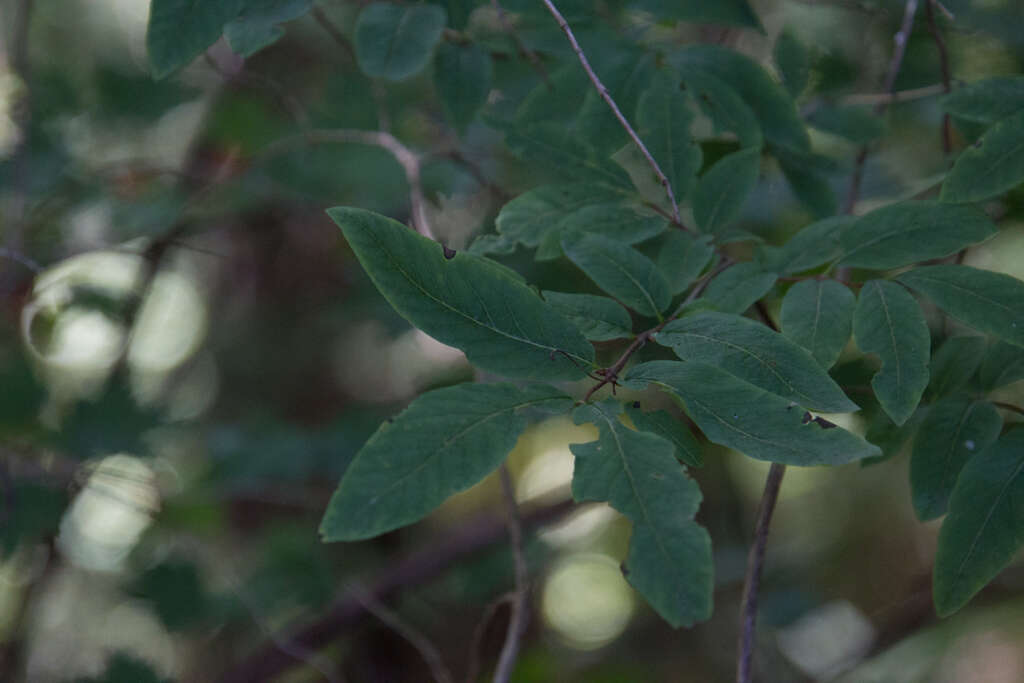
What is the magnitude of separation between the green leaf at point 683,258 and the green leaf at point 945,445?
0.25 m

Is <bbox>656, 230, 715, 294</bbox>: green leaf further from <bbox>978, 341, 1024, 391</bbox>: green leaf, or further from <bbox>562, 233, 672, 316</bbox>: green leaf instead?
<bbox>978, 341, 1024, 391</bbox>: green leaf

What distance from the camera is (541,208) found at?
2.62 feet

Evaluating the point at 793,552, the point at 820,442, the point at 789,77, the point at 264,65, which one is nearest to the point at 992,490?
the point at 820,442

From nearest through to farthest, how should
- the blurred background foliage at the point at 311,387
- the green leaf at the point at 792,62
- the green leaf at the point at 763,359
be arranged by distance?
the green leaf at the point at 763,359 < the green leaf at the point at 792,62 < the blurred background foliage at the point at 311,387

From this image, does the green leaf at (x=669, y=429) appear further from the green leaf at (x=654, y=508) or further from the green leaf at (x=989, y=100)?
the green leaf at (x=989, y=100)

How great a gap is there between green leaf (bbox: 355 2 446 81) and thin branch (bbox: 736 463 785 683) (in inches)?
21.7

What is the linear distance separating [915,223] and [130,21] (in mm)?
2605

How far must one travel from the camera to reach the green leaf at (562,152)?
0.83 m

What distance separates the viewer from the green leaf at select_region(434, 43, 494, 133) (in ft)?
3.27

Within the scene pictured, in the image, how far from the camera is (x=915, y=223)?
69cm

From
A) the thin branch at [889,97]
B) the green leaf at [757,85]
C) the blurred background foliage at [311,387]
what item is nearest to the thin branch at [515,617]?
the blurred background foliage at [311,387]

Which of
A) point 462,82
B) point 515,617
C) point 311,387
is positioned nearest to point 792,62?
point 462,82

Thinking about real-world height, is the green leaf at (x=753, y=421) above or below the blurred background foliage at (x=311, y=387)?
above

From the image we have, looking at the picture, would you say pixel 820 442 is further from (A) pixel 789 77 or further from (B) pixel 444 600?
(B) pixel 444 600
